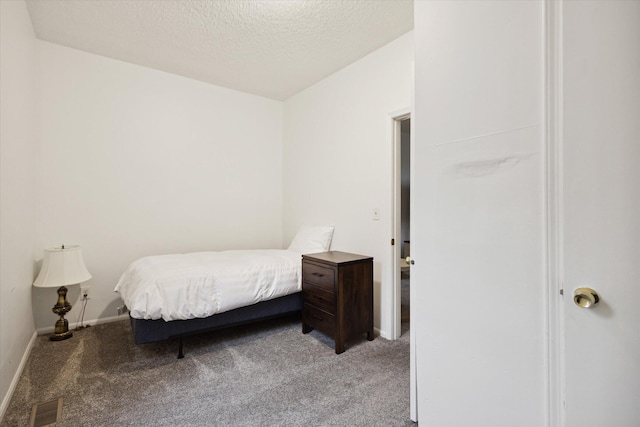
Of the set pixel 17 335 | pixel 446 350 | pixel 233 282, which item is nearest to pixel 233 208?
pixel 233 282

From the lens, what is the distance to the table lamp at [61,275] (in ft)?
8.68

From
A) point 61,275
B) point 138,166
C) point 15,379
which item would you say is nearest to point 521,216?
point 15,379

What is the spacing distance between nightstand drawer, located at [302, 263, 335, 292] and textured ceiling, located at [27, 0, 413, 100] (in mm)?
2123

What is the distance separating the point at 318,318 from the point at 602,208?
225 centimetres

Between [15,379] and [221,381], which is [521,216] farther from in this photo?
[15,379]

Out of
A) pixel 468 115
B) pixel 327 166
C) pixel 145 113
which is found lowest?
pixel 468 115

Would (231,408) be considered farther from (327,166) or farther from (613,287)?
(327,166)

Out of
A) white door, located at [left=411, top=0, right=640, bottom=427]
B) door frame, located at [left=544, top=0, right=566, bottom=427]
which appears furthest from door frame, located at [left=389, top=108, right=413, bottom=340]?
door frame, located at [left=544, top=0, right=566, bottom=427]

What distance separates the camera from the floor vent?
5.39 feet

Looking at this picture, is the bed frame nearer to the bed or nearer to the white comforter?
Answer: the bed

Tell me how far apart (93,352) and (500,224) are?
3107 mm

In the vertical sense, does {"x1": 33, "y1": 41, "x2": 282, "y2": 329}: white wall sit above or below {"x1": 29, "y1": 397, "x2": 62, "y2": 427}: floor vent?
above

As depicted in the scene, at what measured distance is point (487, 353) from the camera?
107 centimetres

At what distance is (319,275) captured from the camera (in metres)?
2.69
